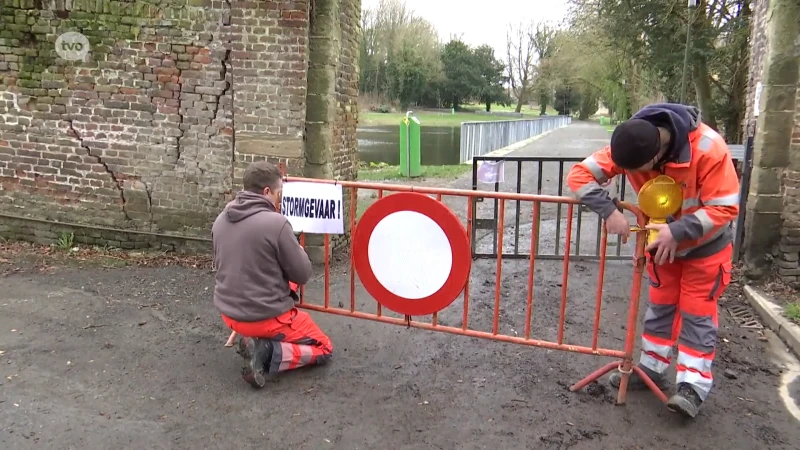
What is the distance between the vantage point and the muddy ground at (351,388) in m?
3.31

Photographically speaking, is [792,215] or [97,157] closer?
[792,215]

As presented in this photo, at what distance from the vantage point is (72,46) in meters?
6.44

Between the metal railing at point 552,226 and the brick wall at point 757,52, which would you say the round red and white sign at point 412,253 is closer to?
the metal railing at point 552,226

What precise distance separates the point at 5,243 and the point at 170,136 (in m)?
2.49

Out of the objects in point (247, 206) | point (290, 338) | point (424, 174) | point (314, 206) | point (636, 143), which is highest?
point (636, 143)

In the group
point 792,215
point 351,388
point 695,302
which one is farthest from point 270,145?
point 792,215

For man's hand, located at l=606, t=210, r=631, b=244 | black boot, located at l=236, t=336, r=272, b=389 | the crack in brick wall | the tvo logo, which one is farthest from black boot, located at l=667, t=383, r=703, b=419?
the tvo logo

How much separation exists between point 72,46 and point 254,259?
432 cm

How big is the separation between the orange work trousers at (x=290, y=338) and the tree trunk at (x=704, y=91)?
9.46 meters

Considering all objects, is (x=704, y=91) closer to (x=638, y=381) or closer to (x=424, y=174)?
(x=424, y=174)

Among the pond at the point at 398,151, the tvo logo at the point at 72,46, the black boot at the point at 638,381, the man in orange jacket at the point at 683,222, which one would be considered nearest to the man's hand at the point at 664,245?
the man in orange jacket at the point at 683,222

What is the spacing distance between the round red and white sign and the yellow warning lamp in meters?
1.11

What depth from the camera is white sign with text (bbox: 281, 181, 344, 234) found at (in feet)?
14.9

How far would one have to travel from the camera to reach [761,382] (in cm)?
406
